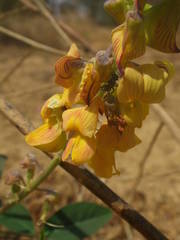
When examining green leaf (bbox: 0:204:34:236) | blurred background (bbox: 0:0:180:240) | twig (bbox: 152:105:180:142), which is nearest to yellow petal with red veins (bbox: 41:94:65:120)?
blurred background (bbox: 0:0:180:240)

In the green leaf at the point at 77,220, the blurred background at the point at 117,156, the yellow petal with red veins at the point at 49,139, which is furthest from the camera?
the blurred background at the point at 117,156

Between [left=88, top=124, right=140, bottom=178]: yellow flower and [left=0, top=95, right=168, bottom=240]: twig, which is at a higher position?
[left=88, top=124, right=140, bottom=178]: yellow flower

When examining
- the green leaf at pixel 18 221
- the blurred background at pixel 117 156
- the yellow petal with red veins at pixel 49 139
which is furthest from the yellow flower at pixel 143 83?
the green leaf at pixel 18 221

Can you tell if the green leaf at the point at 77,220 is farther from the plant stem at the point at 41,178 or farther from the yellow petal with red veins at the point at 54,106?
the yellow petal with red veins at the point at 54,106

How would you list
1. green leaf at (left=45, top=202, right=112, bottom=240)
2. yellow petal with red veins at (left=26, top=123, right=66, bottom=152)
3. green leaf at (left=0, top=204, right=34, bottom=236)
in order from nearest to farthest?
yellow petal with red veins at (left=26, top=123, right=66, bottom=152)
green leaf at (left=45, top=202, right=112, bottom=240)
green leaf at (left=0, top=204, right=34, bottom=236)

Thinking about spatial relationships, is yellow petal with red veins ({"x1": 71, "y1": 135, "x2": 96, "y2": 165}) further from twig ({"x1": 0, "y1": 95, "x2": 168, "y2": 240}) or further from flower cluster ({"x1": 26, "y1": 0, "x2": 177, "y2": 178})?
twig ({"x1": 0, "y1": 95, "x2": 168, "y2": 240})
